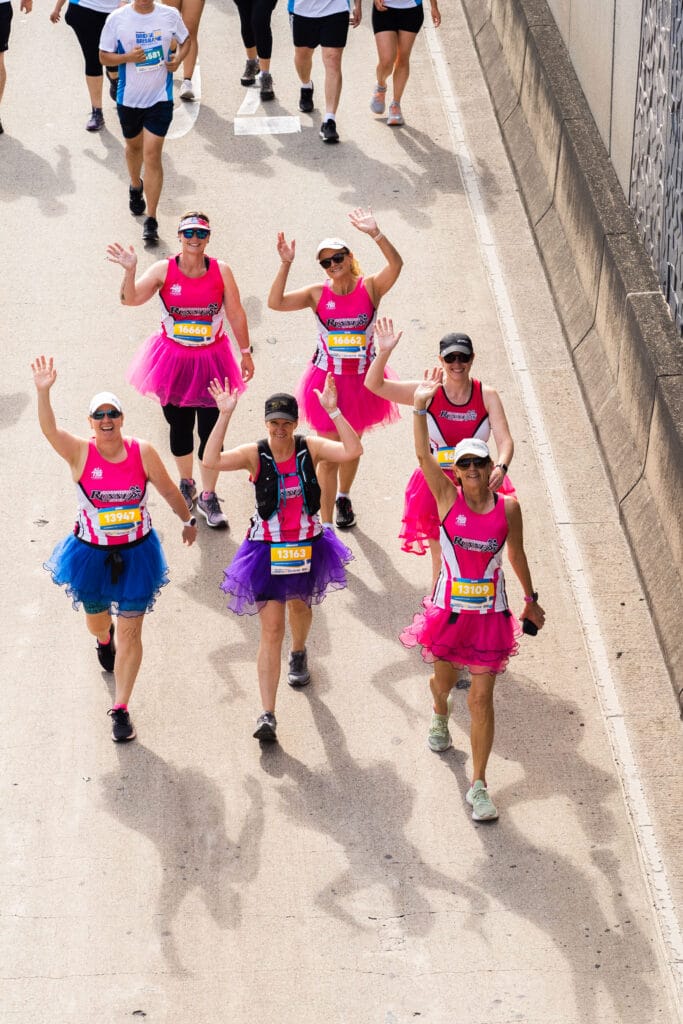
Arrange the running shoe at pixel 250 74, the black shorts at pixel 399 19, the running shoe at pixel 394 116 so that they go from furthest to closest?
the running shoe at pixel 250 74, the running shoe at pixel 394 116, the black shorts at pixel 399 19

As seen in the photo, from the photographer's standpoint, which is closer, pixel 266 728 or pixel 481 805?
pixel 481 805

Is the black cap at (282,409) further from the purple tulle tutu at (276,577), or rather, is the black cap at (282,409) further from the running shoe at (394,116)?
the running shoe at (394,116)

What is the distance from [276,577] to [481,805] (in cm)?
168

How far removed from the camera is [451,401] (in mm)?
9234

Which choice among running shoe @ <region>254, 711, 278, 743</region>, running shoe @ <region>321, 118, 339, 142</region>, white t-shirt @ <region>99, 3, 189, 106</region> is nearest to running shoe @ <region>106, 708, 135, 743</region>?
running shoe @ <region>254, 711, 278, 743</region>

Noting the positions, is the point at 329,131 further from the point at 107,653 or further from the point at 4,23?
the point at 107,653

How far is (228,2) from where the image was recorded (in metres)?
19.4

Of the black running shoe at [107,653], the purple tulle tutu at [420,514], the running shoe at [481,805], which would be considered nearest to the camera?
the running shoe at [481,805]

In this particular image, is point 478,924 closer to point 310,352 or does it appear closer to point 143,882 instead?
point 143,882

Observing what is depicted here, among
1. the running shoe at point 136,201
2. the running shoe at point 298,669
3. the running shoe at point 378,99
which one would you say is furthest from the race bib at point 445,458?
the running shoe at point 378,99

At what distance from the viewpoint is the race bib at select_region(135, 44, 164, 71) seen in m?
13.6

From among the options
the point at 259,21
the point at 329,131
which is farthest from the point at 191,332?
the point at 259,21

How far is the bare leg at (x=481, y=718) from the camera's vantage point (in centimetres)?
836

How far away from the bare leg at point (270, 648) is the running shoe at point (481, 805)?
1.31 meters
